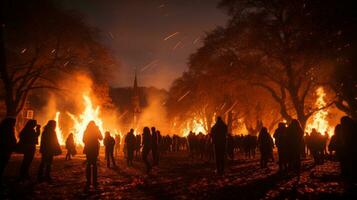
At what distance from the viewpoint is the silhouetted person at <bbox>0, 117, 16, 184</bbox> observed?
952 cm

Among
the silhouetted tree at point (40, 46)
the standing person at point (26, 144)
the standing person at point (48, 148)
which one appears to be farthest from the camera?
the silhouetted tree at point (40, 46)

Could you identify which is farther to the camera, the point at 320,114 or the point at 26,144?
the point at 320,114

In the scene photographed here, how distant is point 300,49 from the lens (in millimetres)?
17172

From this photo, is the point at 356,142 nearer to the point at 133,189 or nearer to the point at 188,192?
the point at 188,192

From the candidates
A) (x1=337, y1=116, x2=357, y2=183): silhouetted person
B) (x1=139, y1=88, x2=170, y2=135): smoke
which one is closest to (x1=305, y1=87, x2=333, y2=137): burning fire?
(x1=337, y1=116, x2=357, y2=183): silhouetted person

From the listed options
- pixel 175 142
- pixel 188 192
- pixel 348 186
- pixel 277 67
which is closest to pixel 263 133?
pixel 348 186

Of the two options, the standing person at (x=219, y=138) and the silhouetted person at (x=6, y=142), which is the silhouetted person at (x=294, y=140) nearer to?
the standing person at (x=219, y=138)

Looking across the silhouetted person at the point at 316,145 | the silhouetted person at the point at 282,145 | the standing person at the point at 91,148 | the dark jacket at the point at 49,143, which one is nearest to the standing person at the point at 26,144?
the dark jacket at the point at 49,143

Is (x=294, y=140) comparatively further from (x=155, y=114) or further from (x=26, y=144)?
(x=155, y=114)

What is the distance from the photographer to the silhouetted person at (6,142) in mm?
9516

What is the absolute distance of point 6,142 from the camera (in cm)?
974

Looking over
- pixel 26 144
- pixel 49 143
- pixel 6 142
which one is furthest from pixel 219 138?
pixel 6 142

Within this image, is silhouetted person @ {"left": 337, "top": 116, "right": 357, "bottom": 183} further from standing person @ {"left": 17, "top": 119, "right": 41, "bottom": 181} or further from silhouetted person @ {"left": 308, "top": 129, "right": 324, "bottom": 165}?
standing person @ {"left": 17, "top": 119, "right": 41, "bottom": 181}

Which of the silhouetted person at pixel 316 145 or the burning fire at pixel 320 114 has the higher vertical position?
the burning fire at pixel 320 114
